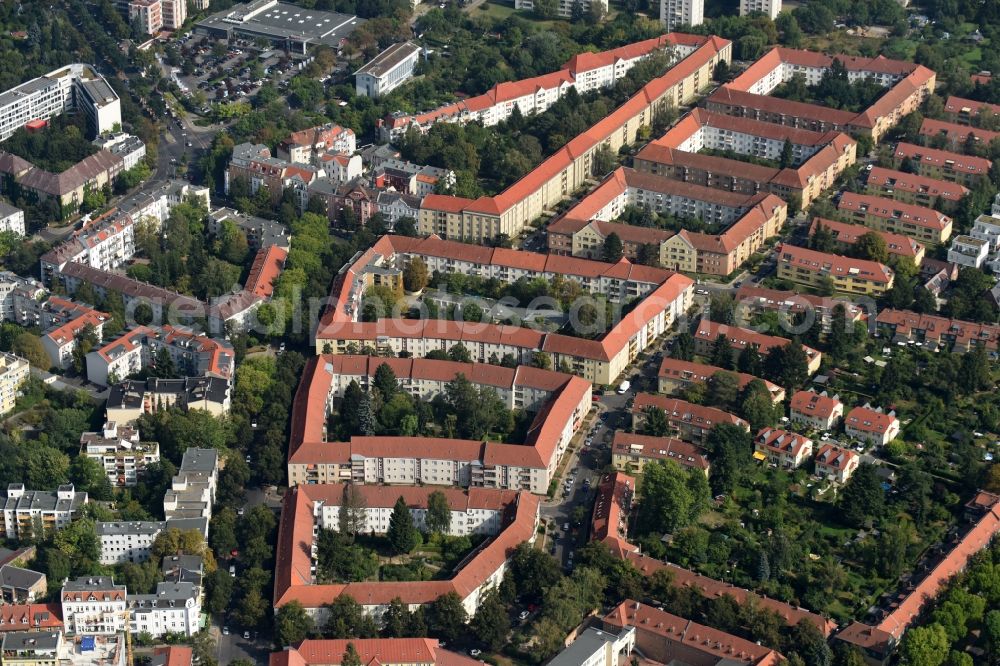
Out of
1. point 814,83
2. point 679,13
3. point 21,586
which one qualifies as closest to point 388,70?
point 679,13

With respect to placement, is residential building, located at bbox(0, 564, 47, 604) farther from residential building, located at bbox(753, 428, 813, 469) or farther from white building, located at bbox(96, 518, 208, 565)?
residential building, located at bbox(753, 428, 813, 469)

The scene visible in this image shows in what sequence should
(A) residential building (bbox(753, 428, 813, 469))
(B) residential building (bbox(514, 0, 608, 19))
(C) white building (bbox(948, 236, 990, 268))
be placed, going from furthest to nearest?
1. (B) residential building (bbox(514, 0, 608, 19))
2. (C) white building (bbox(948, 236, 990, 268))
3. (A) residential building (bbox(753, 428, 813, 469))

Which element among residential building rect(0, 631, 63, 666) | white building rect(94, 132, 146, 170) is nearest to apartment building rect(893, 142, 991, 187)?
white building rect(94, 132, 146, 170)

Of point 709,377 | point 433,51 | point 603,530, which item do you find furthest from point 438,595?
point 433,51

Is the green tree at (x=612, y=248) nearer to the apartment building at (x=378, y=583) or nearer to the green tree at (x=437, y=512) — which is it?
the apartment building at (x=378, y=583)

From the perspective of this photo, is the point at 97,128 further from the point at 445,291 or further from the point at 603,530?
the point at 603,530

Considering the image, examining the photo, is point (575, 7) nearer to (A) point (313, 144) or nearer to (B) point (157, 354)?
(A) point (313, 144)
